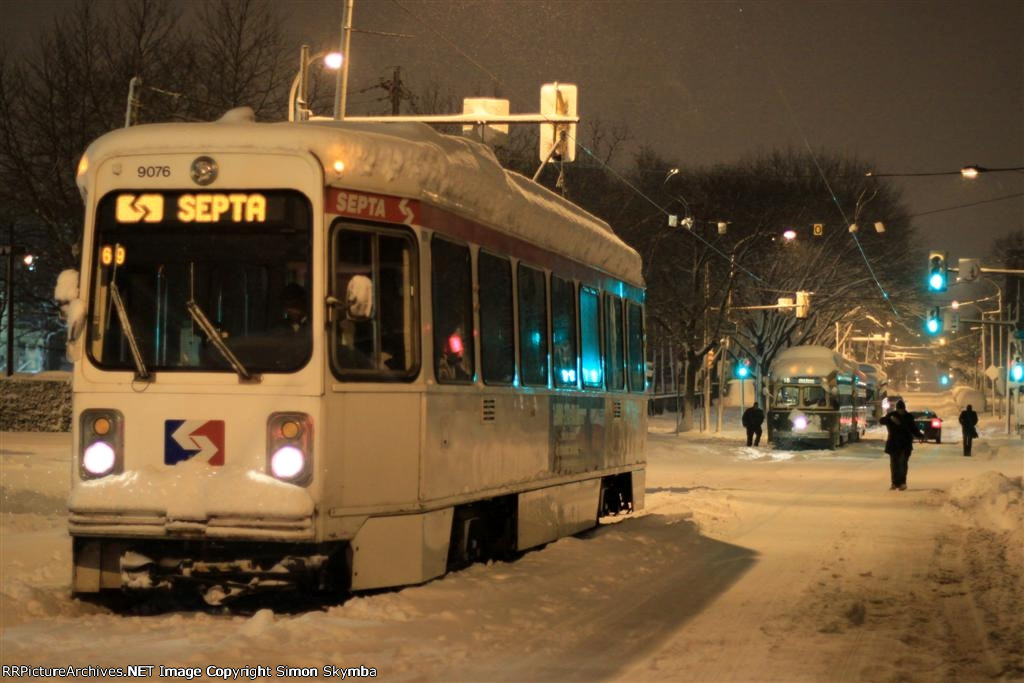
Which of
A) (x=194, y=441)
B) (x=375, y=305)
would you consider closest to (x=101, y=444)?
(x=194, y=441)

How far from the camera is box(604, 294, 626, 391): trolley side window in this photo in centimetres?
1516

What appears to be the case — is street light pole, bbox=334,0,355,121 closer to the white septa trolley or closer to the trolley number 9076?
the white septa trolley

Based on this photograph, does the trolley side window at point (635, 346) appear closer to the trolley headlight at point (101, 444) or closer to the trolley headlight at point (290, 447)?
the trolley headlight at point (290, 447)

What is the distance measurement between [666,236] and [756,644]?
134 ft

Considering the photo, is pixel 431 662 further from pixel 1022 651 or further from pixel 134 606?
pixel 1022 651

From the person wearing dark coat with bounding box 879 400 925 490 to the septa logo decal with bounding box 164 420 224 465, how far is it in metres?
17.0

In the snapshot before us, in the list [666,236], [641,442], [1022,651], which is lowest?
[1022,651]

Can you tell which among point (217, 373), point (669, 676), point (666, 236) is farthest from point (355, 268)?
point (666, 236)

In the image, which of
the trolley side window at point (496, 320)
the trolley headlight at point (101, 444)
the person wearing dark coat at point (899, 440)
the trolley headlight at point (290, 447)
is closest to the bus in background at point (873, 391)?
the person wearing dark coat at point (899, 440)

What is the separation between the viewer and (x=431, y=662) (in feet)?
24.9

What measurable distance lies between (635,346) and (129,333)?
8.81 metres

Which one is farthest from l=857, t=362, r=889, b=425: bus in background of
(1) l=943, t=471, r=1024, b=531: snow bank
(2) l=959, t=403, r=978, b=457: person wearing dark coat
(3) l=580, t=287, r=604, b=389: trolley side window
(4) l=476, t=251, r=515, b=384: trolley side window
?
(4) l=476, t=251, r=515, b=384: trolley side window

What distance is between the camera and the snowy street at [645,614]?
301 inches

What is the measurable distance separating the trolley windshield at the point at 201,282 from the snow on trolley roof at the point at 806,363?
41460mm
